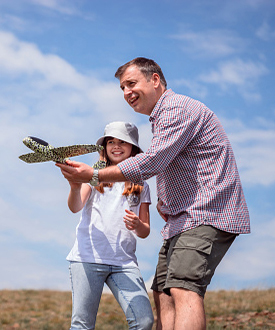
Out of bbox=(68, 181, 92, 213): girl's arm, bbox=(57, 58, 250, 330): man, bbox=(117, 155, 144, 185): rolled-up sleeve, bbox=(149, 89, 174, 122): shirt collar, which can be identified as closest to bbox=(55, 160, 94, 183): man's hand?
bbox=(57, 58, 250, 330): man

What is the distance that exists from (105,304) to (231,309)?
7.81 feet

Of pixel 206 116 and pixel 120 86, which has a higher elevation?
pixel 120 86

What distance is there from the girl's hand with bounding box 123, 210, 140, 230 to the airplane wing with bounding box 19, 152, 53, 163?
0.77 m

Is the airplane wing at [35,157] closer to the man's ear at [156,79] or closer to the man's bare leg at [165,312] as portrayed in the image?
the man's ear at [156,79]

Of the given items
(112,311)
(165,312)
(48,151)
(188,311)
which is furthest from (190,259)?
(112,311)

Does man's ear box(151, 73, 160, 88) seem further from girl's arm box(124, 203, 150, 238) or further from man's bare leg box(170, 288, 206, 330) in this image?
man's bare leg box(170, 288, 206, 330)

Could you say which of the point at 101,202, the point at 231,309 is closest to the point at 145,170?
the point at 101,202

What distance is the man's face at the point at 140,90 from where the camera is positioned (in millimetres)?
3209

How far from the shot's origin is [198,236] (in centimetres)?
282

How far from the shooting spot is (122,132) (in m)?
3.59

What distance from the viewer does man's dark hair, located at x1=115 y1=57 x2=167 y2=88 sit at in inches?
129

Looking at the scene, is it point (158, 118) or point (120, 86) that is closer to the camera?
point (158, 118)

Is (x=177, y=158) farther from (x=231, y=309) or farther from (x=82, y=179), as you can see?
(x=231, y=309)

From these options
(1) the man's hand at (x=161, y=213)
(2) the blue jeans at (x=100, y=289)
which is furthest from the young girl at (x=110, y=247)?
(1) the man's hand at (x=161, y=213)
